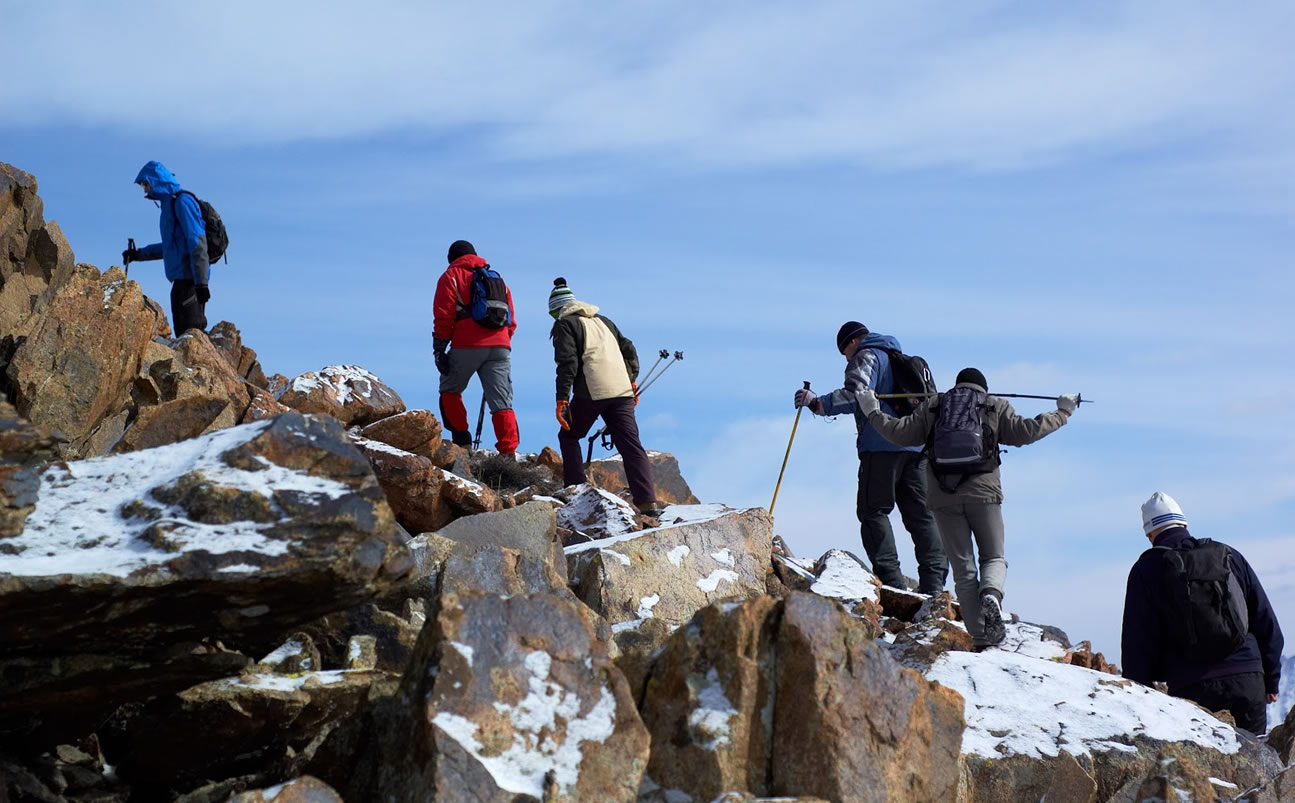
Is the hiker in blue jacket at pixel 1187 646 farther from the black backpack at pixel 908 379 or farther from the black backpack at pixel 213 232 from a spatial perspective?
the black backpack at pixel 213 232

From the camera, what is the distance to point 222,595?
16.6 ft

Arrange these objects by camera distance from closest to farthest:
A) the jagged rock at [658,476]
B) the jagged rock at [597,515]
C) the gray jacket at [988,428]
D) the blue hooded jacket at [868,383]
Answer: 1. the gray jacket at [988,428]
2. the jagged rock at [597,515]
3. the blue hooded jacket at [868,383]
4. the jagged rock at [658,476]

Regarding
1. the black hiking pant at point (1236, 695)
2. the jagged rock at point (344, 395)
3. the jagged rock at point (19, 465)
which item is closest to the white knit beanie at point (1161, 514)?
the black hiking pant at point (1236, 695)

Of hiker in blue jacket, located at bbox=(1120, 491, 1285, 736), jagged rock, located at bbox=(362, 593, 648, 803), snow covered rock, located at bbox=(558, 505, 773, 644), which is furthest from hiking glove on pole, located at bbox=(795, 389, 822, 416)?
jagged rock, located at bbox=(362, 593, 648, 803)

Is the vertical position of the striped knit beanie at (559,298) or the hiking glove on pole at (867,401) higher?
the striped knit beanie at (559,298)

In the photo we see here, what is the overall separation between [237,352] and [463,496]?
6.42m

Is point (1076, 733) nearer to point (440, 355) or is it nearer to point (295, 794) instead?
point (295, 794)

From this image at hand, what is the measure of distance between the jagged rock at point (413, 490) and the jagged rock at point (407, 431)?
8.10ft

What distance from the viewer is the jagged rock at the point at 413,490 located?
1210cm

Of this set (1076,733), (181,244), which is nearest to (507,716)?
(1076,733)

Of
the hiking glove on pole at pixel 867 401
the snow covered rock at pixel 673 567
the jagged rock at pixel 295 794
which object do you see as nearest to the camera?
the jagged rock at pixel 295 794

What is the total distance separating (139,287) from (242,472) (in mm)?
7518

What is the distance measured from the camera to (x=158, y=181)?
16.6 m

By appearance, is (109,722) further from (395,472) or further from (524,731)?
(395,472)
